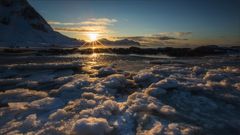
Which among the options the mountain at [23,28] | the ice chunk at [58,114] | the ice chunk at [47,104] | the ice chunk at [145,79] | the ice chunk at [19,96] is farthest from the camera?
the mountain at [23,28]

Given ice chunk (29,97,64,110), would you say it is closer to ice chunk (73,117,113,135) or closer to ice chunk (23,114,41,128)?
ice chunk (23,114,41,128)

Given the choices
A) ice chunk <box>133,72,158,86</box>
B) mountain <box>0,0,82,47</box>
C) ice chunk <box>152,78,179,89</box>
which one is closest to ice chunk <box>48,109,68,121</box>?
ice chunk <box>152,78,179,89</box>

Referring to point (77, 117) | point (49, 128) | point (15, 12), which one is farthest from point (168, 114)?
point (15, 12)

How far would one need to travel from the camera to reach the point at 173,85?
12.2m

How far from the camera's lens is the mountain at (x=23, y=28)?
124 metres

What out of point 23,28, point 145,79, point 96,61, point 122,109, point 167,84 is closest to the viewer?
point 122,109

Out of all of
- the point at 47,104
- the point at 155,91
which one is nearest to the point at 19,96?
the point at 47,104

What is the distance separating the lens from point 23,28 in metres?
150

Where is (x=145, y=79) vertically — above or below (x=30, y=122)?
above

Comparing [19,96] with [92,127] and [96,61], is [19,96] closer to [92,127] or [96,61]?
[92,127]

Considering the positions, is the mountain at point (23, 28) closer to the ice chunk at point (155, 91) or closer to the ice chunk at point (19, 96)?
the ice chunk at point (19, 96)

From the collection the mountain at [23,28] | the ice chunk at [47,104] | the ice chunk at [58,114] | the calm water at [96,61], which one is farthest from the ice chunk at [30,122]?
the mountain at [23,28]

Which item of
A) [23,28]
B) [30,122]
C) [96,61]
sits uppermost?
[23,28]

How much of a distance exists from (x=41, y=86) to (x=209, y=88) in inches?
402
